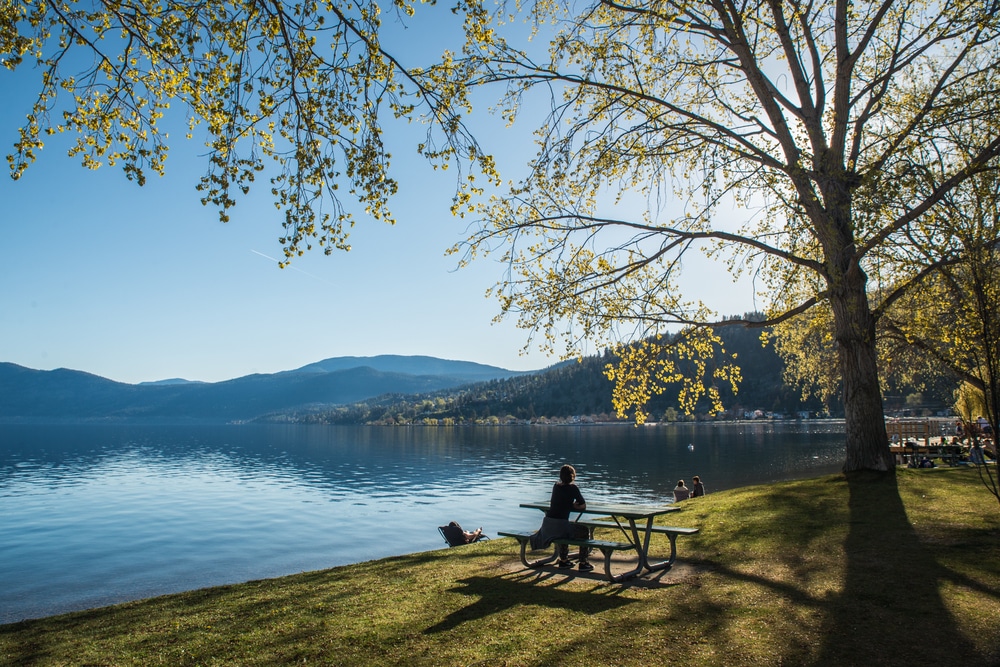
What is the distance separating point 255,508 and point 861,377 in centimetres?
4061

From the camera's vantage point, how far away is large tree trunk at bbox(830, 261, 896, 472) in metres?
16.7

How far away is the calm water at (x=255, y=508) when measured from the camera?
25.9 metres

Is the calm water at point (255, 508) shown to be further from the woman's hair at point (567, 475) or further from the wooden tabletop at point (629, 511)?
the wooden tabletop at point (629, 511)

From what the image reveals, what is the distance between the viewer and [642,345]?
61.6 ft

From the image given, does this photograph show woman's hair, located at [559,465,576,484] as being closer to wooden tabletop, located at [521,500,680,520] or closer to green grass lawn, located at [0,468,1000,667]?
wooden tabletop, located at [521,500,680,520]

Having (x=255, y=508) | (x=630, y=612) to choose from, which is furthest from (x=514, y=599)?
(x=255, y=508)

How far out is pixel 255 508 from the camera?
4569 centimetres

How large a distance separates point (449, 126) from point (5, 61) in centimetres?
542

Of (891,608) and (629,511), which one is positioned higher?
(629,511)

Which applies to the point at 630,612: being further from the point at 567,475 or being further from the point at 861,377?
the point at 861,377

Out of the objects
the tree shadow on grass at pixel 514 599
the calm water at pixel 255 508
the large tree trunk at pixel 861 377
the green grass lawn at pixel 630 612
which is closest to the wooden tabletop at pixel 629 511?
the green grass lawn at pixel 630 612

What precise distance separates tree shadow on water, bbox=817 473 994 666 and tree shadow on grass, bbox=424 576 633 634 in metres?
2.56

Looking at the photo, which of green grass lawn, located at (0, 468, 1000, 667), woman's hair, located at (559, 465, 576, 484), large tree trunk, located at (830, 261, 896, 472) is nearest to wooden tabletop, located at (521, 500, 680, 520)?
woman's hair, located at (559, 465, 576, 484)

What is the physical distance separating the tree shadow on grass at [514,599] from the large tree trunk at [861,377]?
1111cm
